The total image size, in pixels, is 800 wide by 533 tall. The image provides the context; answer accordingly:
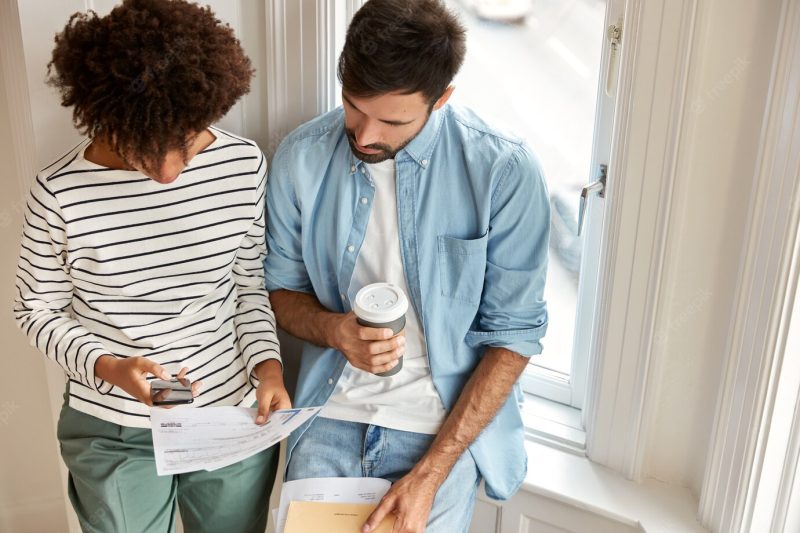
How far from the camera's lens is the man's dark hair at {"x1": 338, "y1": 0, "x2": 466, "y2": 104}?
4.20 feet

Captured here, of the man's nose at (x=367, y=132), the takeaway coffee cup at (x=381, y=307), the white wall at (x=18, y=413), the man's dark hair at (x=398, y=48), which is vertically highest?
the man's dark hair at (x=398, y=48)

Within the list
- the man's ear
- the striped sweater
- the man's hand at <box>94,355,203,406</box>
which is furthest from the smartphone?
the man's ear

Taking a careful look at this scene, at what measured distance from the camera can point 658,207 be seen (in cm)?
144

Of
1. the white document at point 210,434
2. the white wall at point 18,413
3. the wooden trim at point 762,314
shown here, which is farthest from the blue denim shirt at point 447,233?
the white wall at point 18,413

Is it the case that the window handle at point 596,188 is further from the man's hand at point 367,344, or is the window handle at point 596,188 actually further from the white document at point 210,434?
the white document at point 210,434

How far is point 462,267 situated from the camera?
1472 millimetres

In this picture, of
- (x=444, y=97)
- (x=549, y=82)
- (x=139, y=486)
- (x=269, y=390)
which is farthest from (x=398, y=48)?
(x=139, y=486)

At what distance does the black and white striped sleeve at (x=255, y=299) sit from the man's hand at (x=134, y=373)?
19cm

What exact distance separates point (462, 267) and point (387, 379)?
26cm

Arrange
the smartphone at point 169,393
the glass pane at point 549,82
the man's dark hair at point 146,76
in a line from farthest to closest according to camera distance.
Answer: the glass pane at point 549,82 < the smartphone at point 169,393 < the man's dark hair at point 146,76

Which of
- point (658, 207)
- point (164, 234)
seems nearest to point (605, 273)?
point (658, 207)

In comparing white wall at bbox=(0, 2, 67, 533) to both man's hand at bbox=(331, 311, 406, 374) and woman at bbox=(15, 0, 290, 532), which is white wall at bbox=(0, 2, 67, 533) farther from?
man's hand at bbox=(331, 311, 406, 374)

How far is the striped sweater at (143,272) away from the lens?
1.29 meters

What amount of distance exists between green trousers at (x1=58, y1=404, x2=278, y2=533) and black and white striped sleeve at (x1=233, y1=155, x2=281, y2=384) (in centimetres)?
21
